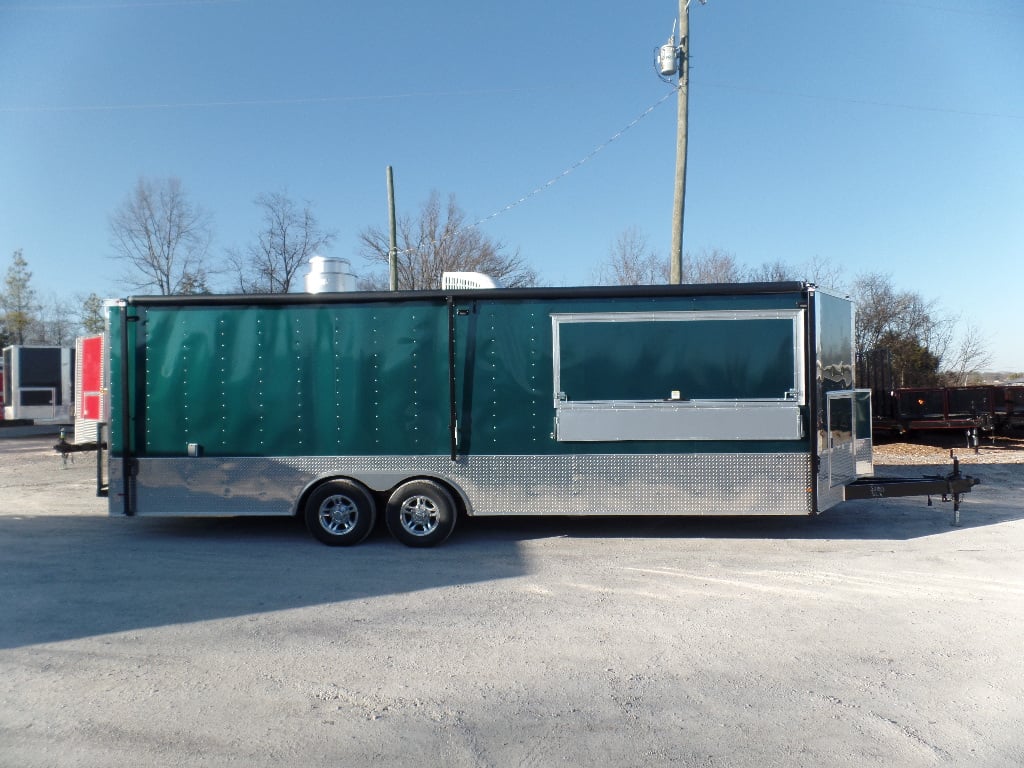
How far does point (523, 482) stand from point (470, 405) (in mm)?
954

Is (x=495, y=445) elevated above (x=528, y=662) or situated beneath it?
elevated above

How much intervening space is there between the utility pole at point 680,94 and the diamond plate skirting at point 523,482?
20.6ft

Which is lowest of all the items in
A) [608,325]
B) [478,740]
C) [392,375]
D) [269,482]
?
[478,740]

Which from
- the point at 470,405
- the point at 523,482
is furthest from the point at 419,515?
the point at 470,405

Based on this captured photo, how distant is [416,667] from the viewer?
15.0 ft

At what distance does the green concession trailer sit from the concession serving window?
0.05 ft

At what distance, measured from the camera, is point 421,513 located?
7746 mm

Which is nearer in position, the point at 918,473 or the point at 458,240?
the point at 918,473

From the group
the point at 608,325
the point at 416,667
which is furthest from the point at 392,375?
the point at 416,667

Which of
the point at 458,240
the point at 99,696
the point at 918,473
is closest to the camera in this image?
the point at 99,696

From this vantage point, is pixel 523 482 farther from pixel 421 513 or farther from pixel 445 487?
pixel 421 513

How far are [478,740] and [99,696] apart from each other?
2157 millimetres

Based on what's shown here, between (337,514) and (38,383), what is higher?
(38,383)

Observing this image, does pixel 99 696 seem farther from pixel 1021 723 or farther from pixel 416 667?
pixel 1021 723
